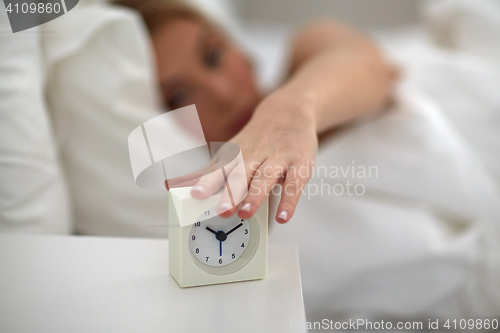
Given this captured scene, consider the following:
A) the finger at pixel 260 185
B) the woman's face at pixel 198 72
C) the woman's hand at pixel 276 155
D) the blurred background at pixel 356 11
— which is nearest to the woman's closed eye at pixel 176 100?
the woman's face at pixel 198 72

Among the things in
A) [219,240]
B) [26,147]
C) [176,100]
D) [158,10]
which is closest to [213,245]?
[219,240]

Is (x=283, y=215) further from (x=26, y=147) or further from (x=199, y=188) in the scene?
(x=26, y=147)

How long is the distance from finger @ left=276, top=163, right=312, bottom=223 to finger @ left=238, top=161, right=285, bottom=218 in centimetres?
1

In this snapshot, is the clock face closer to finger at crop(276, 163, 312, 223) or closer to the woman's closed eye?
finger at crop(276, 163, 312, 223)

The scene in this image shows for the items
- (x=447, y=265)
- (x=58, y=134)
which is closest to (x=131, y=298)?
(x=58, y=134)

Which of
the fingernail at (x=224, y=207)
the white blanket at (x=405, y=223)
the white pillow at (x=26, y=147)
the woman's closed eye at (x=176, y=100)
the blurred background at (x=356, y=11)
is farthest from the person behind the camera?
the blurred background at (x=356, y=11)

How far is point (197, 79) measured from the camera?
84cm

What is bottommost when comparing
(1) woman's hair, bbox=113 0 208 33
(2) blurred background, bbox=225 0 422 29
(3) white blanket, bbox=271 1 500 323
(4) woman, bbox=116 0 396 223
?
(3) white blanket, bbox=271 1 500 323

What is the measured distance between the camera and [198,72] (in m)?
0.86

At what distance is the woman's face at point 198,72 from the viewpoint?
2.69 feet

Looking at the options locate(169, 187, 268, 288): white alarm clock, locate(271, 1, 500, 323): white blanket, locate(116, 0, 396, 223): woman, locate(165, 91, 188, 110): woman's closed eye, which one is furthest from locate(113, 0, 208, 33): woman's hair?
locate(169, 187, 268, 288): white alarm clock

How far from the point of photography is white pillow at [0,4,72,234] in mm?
496

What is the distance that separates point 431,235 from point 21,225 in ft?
1.98

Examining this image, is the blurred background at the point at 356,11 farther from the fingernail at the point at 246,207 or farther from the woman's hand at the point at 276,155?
the fingernail at the point at 246,207
